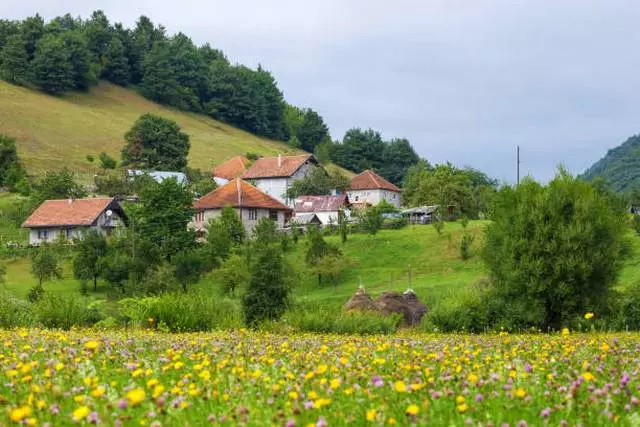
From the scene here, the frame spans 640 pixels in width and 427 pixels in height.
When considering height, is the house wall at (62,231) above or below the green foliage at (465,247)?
above

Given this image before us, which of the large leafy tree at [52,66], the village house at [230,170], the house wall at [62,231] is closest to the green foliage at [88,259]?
the house wall at [62,231]

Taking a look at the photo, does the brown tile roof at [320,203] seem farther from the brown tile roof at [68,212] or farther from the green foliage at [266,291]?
the green foliage at [266,291]

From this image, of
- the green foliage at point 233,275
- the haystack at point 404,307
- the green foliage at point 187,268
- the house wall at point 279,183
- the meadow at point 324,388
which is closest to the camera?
the meadow at point 324,388

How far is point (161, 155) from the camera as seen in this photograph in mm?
96188

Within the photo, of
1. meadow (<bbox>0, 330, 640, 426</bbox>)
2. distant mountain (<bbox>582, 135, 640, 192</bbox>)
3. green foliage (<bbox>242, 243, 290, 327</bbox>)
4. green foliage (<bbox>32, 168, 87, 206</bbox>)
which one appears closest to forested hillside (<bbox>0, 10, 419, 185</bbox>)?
green foliage (<bbox>32, 168, 87, 206</bbox>)

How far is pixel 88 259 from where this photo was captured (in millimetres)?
50125

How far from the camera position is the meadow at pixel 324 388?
4867 mm

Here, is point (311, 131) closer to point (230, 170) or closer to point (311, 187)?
point (230, 170)

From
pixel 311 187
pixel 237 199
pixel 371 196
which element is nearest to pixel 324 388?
pixel 237 199

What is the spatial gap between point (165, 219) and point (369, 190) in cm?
4193

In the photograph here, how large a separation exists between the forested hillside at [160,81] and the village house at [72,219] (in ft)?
119

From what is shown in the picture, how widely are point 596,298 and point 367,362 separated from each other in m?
15.3

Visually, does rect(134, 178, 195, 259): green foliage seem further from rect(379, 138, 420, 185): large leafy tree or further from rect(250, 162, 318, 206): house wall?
rect(379, 138, 420, 185): large leafy tree

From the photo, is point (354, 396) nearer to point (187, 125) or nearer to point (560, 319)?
point (560, 319)
